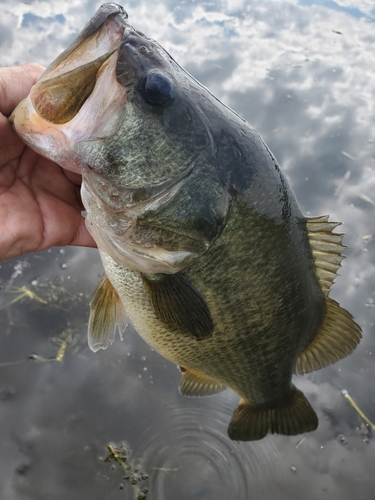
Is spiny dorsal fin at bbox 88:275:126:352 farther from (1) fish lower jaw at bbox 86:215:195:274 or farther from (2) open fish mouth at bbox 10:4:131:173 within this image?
(2) open fish mouth at bbox 10:4:131:173

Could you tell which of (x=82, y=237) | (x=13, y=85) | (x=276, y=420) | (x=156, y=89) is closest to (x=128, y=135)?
(x=156, y=89)

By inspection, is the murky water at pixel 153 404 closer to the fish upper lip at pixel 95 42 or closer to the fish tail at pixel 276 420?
the fish tail at pixel 276 420

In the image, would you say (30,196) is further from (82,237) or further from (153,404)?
(153,404)

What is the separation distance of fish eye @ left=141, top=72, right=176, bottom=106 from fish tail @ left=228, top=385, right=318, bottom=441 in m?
1.50

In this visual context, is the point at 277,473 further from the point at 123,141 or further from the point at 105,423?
the point at 123,141

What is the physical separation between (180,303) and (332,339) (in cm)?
85

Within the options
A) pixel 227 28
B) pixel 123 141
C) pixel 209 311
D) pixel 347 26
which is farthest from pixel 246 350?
pixel 347 26

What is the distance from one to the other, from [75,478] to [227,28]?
5.95 meters

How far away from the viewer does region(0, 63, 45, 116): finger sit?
1736mm

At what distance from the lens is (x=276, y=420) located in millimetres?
2113

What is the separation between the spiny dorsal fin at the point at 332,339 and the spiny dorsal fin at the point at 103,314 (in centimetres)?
89

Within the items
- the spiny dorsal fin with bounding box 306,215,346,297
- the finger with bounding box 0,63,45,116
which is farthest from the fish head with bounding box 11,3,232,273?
the spiny dorsal fin with bounding box 306,215,346,297

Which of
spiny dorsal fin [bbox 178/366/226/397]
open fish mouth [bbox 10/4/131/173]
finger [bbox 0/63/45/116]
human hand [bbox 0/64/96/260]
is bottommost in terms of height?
spiny dorsal fin [bbox 178/366/226/397]

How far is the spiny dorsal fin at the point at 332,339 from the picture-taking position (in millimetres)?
1909
